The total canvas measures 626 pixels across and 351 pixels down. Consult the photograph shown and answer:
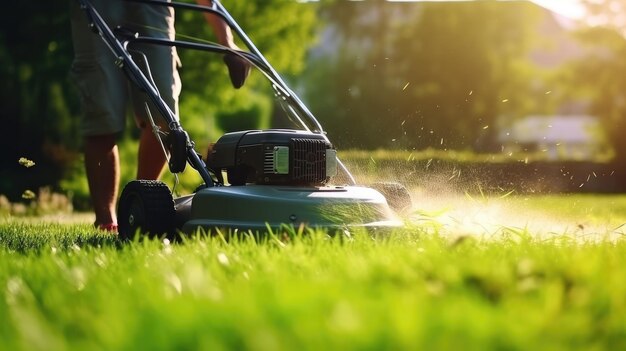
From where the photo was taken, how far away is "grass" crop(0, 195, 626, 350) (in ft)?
4.37

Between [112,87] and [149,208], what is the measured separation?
1207 mm

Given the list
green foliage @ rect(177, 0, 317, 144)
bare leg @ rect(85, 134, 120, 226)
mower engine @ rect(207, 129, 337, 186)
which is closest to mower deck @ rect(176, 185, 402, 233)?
mower engine @ rect(207, 129, 337, 186)

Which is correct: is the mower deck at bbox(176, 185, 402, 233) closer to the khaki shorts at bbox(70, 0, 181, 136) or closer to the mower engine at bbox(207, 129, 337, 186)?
the mower engine at bbox(207, 129, 337, 186)

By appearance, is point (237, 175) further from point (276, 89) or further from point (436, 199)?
point (436, 199)

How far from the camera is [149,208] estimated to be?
3707 millimetres

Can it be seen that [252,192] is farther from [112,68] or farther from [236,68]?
[112,68]

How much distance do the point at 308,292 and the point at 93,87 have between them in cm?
341

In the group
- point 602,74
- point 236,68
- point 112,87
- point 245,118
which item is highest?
point 236,68

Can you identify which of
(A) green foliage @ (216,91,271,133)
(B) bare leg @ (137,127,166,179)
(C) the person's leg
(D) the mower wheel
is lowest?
(A) green foliage @ (216,91,271,133)

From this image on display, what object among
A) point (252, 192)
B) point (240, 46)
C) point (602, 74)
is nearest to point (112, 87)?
point (252, 192)

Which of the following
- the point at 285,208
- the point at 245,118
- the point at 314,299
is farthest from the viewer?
the point at 245,118

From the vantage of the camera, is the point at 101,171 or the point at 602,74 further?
the point at 602,74

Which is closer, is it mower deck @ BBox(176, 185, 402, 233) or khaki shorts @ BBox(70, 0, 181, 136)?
mower deck @ BBox(176, 185, 402, 233)

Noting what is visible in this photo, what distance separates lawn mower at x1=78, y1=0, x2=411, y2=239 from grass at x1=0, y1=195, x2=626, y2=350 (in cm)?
58
